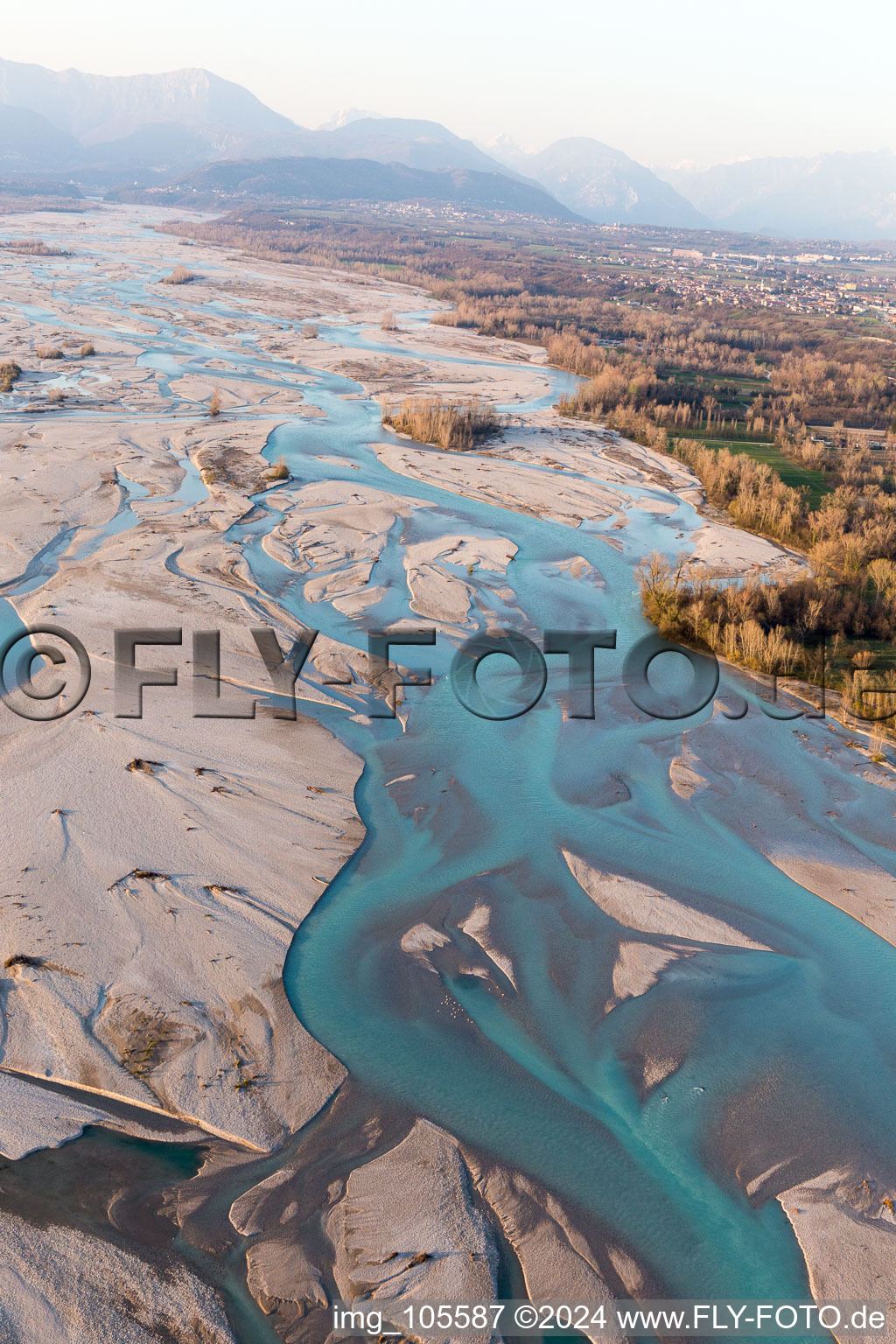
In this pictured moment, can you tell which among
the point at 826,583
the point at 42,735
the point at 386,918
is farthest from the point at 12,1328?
the point at 826,583

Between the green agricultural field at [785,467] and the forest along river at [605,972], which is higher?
the green agricultural field at [785,467]

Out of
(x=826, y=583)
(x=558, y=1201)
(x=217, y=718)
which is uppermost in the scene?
(x=826, y=583)

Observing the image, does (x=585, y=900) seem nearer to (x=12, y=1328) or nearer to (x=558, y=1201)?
(x=558, y=1201)

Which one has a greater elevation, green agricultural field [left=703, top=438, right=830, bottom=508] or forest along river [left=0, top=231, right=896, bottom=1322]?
green agricultural field [left=703, top=438, right=830, bottom=508]

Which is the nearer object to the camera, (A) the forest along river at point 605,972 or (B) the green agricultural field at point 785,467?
(A) the forest along river at point 605,972

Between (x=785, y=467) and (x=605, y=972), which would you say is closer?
(x=605, y=972)

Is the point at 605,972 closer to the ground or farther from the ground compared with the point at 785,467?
closer to the ground

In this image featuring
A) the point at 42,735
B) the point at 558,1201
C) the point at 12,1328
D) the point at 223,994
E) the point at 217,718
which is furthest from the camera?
the point at 217,718

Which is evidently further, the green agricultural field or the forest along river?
the green agricultural field
